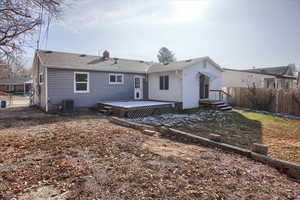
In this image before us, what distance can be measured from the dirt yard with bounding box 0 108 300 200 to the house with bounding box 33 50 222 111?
6347 millimetres

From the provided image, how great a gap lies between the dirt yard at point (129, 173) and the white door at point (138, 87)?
9.21 meters

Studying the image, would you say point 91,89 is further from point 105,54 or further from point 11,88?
point 11,88

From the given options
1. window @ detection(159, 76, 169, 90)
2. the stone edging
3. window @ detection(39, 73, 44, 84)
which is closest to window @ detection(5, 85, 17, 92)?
window @ detection(39, 73, 44, 84)

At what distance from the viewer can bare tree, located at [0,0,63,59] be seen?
3715 mm

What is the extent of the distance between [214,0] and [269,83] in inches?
782

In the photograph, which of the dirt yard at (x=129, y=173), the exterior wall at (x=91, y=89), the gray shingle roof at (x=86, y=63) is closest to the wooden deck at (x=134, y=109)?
the exterior wall at (x=91, y=89)

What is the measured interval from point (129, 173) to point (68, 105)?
9.01 meters

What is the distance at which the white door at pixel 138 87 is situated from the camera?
14281 millimetres

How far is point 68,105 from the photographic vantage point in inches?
431

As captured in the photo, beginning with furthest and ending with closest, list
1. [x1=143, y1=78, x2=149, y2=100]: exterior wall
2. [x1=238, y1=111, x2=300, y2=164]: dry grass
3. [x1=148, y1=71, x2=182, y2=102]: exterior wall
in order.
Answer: [x1=143, y1=78, x2=149, y2=100]: exterior wall, [x1=148, y1=71, x2=182, y2=102]: exterior wall, [x1=238, y1=111, x2=300, y2=164]: dry grass

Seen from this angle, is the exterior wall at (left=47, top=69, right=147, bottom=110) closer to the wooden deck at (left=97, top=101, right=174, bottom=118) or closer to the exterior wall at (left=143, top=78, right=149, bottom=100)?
the wooden deck at (left=97, top=101, right=174, bottom=118)

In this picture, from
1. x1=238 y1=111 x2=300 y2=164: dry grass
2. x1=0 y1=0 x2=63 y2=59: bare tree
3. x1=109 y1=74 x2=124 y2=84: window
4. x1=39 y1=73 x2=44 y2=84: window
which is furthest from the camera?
x1=109 y1=74 x2=124 y2=84: window

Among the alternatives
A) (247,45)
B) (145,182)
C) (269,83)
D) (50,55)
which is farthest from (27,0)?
(269,83)

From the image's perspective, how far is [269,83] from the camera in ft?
74.5
